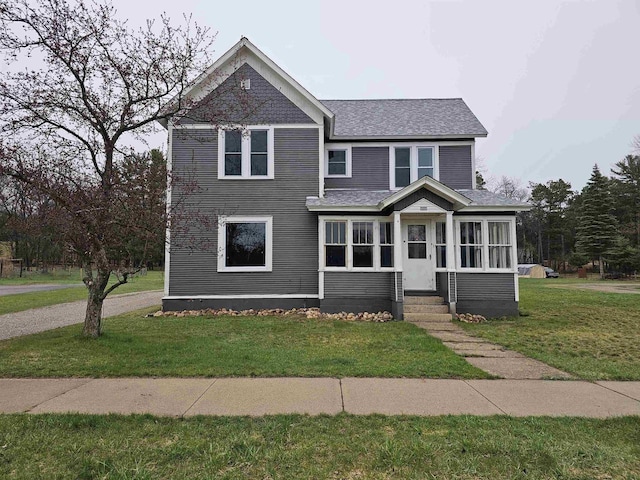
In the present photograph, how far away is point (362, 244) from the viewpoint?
1218cm

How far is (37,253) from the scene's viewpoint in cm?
4356

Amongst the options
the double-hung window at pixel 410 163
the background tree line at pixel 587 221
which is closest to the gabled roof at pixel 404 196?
the double-hung window at pixel 410 163

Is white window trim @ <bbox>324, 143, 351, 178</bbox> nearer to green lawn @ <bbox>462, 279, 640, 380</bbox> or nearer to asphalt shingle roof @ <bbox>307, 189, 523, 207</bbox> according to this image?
asphalt shingle roof @ <bbox>307, 189, 523, 207</bbox>

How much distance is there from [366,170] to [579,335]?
26.1 ft

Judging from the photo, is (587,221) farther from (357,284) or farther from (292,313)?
(292,313)

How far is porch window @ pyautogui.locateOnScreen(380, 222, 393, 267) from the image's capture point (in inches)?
480

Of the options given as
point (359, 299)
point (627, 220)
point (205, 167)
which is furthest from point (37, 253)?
point (627, 220)

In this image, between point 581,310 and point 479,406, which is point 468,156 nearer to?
point 581,310

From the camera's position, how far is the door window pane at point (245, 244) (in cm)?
1256

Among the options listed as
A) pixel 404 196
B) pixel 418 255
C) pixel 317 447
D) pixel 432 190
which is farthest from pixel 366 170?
pixel 317 447

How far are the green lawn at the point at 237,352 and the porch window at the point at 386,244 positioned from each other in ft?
8.61

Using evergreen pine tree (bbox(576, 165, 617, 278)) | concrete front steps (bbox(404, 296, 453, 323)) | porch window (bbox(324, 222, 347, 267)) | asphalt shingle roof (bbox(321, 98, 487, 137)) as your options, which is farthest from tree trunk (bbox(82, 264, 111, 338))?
evergreen pine tree (bbox(576, 165, 617, 278))

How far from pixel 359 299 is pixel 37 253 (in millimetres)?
45586

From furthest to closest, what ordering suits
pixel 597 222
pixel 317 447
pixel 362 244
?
pixel 597 222 < pixel 362 244 < pixel 317 447
